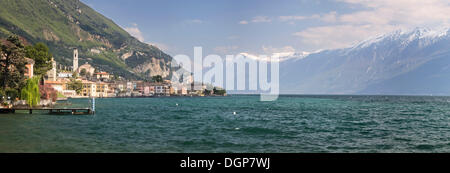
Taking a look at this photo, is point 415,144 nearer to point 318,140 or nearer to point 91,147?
point 318,140

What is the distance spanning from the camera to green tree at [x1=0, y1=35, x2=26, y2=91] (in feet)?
260

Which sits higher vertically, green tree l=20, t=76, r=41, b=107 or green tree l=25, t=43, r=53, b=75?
green tree l=25, t=43, r=53, b=75

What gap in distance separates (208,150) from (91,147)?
9256mm

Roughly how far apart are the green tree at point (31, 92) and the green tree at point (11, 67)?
2.49 metres

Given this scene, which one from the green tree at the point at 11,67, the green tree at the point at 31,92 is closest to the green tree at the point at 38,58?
the green tree at the point at 11,67

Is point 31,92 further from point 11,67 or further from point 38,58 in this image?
point 38,58

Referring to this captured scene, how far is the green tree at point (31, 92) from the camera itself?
3108 inches

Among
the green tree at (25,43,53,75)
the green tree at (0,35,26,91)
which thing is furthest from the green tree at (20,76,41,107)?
the green tree at (25,43,53,75)

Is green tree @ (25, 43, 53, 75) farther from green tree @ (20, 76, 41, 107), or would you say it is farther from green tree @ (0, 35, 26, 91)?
green tree @ (20, 76, 41, 107)

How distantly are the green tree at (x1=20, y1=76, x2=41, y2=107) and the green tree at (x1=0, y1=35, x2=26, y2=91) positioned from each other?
2.49 m
